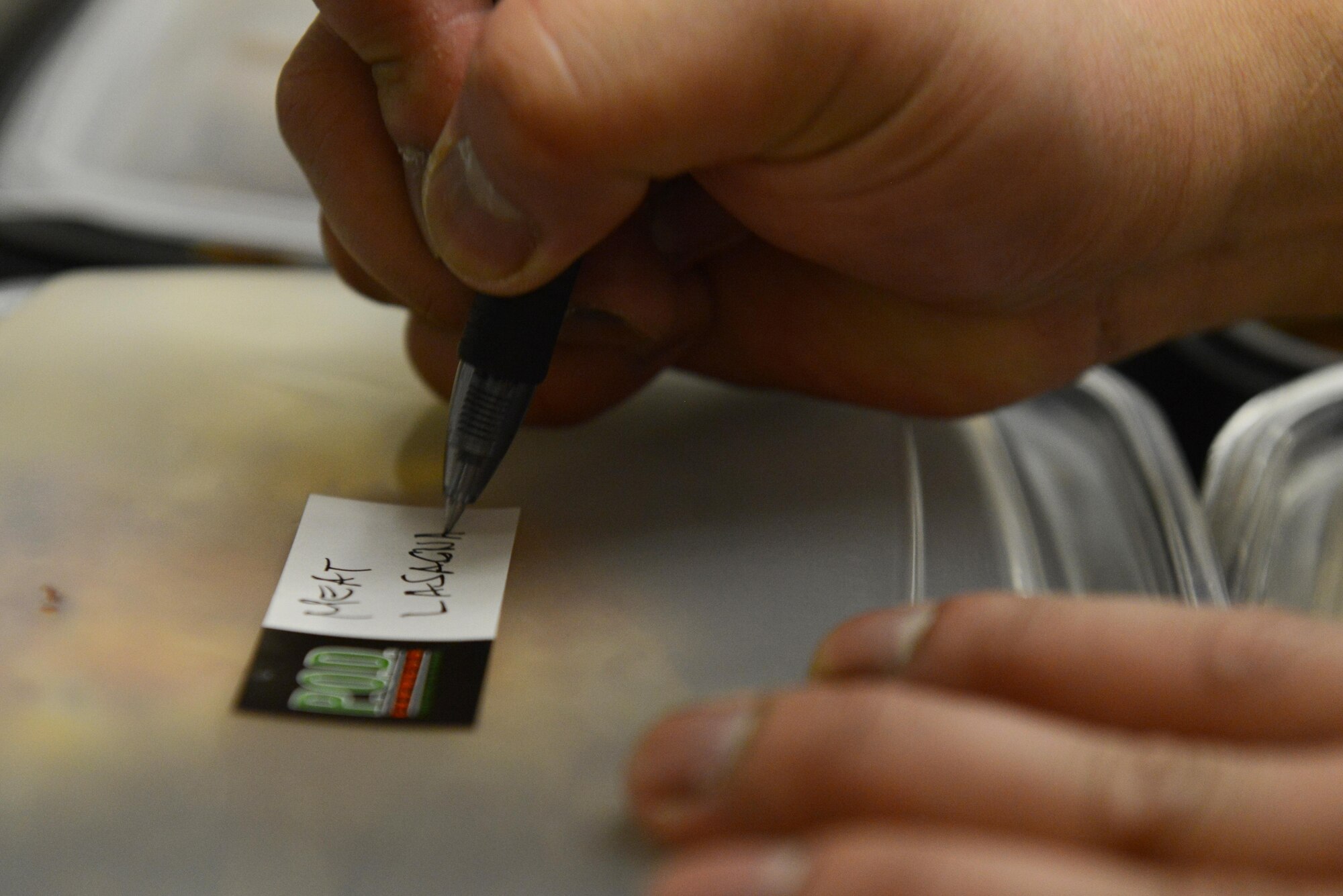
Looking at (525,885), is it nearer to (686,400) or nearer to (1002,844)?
(1002,844)

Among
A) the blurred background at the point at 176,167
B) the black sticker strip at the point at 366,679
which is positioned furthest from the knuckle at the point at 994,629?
the blurred background at the point at 176,167

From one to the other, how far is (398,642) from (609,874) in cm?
11

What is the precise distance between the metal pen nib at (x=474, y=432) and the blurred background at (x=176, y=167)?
0.31m

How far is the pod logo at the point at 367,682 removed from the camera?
0.35 m

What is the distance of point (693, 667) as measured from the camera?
38 cm

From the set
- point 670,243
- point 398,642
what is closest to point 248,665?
point 398,642

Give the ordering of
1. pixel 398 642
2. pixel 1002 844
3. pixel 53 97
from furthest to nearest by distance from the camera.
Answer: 1. pixel 53 97
2. pixel 398 642
3. pixel 1002 844

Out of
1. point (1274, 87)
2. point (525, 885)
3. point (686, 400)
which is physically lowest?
point (525, 885)

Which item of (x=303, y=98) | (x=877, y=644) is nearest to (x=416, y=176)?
(x=303, y=98)

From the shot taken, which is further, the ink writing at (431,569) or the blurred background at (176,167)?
the blurred background at (176,167)

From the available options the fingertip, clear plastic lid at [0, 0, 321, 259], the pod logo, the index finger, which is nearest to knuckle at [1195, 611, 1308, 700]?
the index finger

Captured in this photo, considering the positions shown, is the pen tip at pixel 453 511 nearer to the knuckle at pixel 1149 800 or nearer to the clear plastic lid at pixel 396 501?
the clear plastic lid at pixel 396 501

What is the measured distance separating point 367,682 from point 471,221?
157 millimetres

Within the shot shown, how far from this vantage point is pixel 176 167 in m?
0.75
